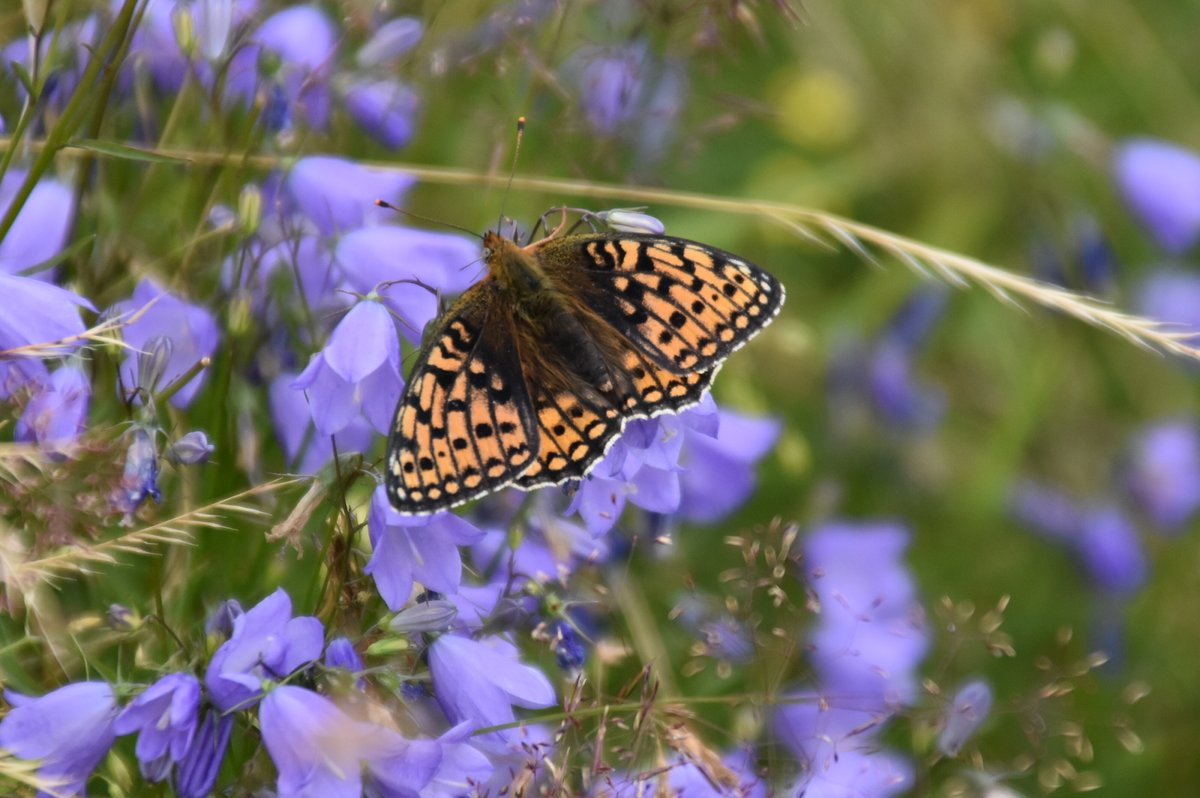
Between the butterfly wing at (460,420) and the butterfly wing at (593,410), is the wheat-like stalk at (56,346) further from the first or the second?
the butterfly wing at (593,410)

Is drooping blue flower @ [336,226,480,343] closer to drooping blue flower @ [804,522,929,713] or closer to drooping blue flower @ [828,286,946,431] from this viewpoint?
drooping blue flower @ [804,522,929,713]

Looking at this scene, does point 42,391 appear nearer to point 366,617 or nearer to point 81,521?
point 81,521

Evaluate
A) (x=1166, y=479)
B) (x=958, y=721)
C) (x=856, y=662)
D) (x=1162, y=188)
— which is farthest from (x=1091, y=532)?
(x=958, y=721)

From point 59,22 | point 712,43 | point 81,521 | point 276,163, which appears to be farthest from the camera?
point 712,43

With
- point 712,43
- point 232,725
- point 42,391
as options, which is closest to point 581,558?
point 232,725

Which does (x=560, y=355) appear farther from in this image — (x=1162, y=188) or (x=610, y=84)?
(x=1162, y=188)

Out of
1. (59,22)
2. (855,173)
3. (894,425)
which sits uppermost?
(59,22)

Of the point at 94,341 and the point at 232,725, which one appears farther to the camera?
the point at 94,341
